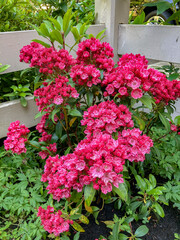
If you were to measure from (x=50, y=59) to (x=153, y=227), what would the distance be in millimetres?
1382

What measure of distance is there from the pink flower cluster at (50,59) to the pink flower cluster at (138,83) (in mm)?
336

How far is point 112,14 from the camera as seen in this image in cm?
217

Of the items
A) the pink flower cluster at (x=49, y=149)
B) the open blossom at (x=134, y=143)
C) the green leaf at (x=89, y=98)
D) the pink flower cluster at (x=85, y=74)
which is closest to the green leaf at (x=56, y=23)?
A: the pink flower cluster at (x=85, y=74)

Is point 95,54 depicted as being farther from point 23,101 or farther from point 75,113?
point 23,101

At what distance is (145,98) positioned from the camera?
1324mm

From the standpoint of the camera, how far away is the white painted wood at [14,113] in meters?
1.92

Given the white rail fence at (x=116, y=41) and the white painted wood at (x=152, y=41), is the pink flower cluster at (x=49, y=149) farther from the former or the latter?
the white painted wood at (x=152, y=41)

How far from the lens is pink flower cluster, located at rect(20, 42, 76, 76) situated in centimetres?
146

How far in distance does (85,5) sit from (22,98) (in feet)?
5.53

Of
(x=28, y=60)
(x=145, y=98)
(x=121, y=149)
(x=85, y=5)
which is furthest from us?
(x=85, y=5)

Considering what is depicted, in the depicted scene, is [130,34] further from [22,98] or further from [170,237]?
[170,237]

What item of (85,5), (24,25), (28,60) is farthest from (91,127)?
(85,5)

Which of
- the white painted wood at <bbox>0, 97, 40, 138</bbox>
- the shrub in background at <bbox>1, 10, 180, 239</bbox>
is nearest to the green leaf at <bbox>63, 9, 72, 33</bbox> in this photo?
the shrub in background at <bbox>1, 10, 180, 239</bbox>

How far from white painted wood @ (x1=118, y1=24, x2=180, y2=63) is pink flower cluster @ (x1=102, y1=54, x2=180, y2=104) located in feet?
1.98
